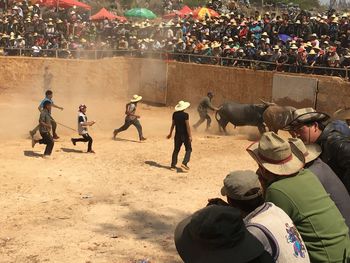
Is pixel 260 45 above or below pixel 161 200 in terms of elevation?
above

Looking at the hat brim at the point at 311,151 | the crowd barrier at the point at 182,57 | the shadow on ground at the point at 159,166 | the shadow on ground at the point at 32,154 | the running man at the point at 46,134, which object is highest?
the hat brim at the point at 311,151

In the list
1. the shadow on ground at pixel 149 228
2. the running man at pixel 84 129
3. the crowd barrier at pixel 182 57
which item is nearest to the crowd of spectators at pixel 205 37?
the crowd barrier at pixel 182 57

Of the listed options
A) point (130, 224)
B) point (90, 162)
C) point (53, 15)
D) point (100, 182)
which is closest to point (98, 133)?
point (90, 162)

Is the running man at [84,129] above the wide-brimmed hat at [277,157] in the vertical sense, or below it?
below

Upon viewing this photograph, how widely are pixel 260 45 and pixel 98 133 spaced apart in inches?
295

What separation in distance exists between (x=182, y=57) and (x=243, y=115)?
723cm

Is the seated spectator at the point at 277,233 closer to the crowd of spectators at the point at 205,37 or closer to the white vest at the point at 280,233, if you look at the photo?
the white vest at the point at 280,233

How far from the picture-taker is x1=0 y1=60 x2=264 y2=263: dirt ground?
8.02 meters

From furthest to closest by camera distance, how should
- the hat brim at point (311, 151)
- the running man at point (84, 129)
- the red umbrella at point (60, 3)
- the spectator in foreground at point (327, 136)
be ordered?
1. the red umbrella at point (60, 3)
2. the running man at point (84, 129)
3. the spectator in foreground at point (327, 136)
4. the hat brim at point (311, 151)

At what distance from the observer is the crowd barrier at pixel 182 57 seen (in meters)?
18.9

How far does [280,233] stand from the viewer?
9.34 feet

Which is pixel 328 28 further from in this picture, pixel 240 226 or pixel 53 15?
pixel 240 226

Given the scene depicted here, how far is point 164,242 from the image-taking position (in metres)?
8.30

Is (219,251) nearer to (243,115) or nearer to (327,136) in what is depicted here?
(327,136)
